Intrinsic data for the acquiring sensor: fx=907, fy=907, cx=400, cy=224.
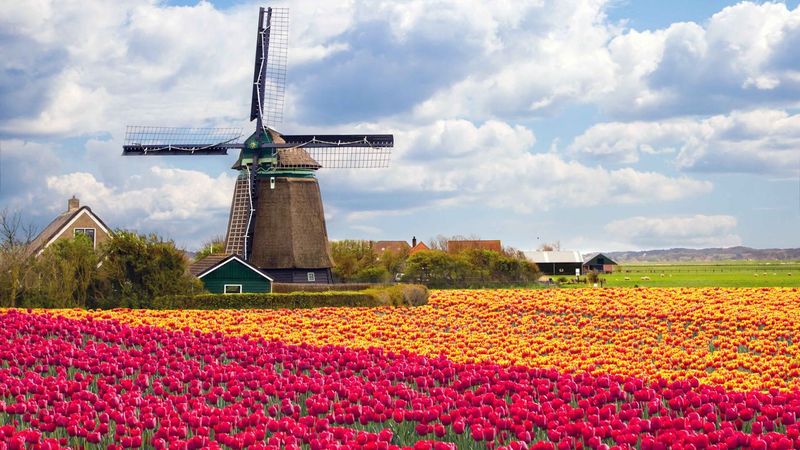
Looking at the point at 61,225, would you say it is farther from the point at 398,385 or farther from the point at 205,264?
the point at 398,385

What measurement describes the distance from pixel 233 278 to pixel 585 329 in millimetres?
20844

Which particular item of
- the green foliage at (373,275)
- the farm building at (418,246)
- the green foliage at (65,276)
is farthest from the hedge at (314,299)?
the farm building at (418,246)

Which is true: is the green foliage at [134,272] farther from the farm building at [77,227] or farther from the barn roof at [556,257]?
the barn roof at [556,257]

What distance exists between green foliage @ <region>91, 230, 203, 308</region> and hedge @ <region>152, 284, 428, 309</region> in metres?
1.00

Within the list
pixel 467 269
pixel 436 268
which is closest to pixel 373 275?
pixel 436 268

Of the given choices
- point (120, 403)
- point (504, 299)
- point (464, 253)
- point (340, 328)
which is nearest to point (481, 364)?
point (120, 403)

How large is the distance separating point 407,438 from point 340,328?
1290cm

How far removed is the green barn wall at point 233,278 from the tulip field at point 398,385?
14986 millimetres

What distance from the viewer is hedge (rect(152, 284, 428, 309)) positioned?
31828mm

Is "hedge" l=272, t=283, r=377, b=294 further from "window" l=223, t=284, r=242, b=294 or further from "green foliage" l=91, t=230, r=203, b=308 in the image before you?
"green foliage" l=91, t=230, r=203, b=308

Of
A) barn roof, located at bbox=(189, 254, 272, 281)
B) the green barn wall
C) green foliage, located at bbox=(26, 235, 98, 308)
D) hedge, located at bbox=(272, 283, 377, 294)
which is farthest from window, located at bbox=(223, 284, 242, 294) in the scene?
green foliage, located at bbox=(26, 235, 98, 308)

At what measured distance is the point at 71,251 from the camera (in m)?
30.2

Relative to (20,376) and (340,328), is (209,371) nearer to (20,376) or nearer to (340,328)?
(20,376)

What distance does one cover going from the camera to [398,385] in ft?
35.3
